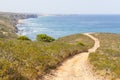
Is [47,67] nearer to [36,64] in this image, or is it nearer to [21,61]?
[36,64]

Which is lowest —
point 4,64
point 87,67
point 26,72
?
point 87,67

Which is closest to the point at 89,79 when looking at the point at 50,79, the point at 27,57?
the point at 50,79

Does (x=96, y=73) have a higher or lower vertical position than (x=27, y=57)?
lower

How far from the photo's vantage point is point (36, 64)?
64.2ft

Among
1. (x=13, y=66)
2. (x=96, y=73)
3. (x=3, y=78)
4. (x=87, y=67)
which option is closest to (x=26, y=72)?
(x=13, y=66)

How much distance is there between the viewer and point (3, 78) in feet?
43.2

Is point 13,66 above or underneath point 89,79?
above

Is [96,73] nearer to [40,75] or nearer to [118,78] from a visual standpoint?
[118,78]

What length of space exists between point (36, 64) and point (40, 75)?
1.55 metres

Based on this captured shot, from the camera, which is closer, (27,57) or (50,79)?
(50,79)

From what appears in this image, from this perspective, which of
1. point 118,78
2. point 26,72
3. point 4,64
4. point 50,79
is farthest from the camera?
point 118,78

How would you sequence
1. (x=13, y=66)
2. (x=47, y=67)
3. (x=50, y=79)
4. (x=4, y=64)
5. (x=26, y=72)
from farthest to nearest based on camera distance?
(x=47, y=67) → (x=50, y=79) → (x=26, y=72) → (x=13, y=66) → (x=4, y=64)

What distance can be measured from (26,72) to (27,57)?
12.5 ft

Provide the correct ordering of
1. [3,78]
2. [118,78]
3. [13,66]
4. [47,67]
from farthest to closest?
[47,67] → [118,78] → [13,66] → [3,78]
